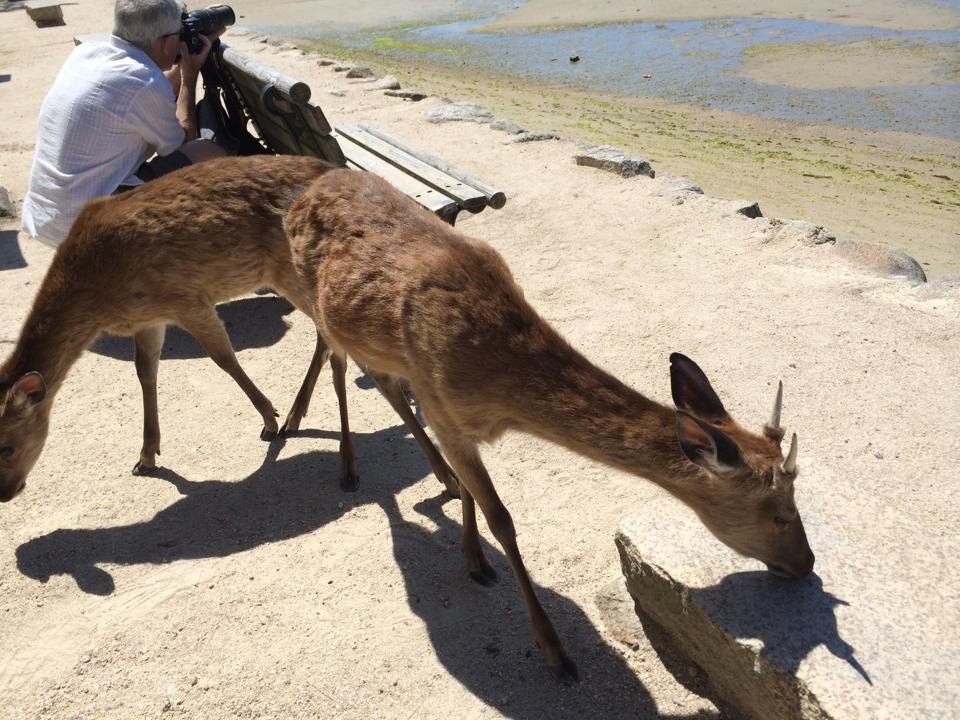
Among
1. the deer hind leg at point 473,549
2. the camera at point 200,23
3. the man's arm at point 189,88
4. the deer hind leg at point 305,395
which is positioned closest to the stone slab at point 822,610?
the deer hind leg at point 473,549

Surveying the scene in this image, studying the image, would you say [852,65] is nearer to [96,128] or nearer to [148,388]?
[96,128]

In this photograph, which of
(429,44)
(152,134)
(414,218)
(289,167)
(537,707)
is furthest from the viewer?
(429,44)

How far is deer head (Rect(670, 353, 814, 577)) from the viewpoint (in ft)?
8.79

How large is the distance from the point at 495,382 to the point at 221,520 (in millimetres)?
1848

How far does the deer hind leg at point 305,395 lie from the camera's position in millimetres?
4898

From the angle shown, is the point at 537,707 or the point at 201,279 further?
the point at 201,279

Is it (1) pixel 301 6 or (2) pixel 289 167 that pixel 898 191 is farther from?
(1) pixel 301 6

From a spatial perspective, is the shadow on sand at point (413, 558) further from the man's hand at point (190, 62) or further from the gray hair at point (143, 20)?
the man's hand at point (190, 62)

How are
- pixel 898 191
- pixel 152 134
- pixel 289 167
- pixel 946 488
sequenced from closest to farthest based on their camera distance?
pixel 946 488, pixel 289 167, pixel 152 134, pixel 898 191

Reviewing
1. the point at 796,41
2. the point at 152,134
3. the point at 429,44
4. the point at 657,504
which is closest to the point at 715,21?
the point at 796,41

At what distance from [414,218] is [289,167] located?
0.99m

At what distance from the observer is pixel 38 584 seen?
389 centimetres

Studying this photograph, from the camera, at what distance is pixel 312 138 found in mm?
5562

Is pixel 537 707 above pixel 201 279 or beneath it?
beneath
